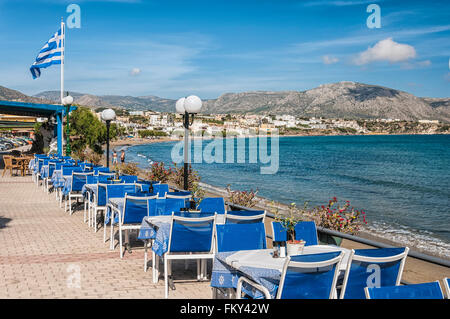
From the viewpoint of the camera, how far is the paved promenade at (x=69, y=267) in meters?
5.26

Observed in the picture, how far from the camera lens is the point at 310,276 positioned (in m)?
3.32

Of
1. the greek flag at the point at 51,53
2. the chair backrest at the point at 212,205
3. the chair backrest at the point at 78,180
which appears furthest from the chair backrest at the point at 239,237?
the greek flag at the point at 51,53

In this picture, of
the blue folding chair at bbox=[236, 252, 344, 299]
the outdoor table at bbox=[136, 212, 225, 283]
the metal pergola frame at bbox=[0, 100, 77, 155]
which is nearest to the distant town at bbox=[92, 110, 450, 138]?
the metal pergola frame at bbox=[0, 100, 77, 155]

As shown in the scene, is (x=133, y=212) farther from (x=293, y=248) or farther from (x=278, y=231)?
(x=293, y=248)

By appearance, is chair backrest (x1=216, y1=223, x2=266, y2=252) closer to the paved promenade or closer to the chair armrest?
the chair armrest

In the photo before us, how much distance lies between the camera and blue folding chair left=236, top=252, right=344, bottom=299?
3250 mm

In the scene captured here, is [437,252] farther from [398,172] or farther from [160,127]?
[160,127]

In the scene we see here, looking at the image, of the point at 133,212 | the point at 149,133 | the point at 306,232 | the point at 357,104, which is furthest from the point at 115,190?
the point at 357,104

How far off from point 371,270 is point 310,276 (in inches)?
21.4

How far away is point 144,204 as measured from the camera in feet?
22.6

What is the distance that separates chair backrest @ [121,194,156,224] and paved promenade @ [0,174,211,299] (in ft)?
1.88

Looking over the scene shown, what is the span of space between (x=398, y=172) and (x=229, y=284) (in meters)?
43.8
